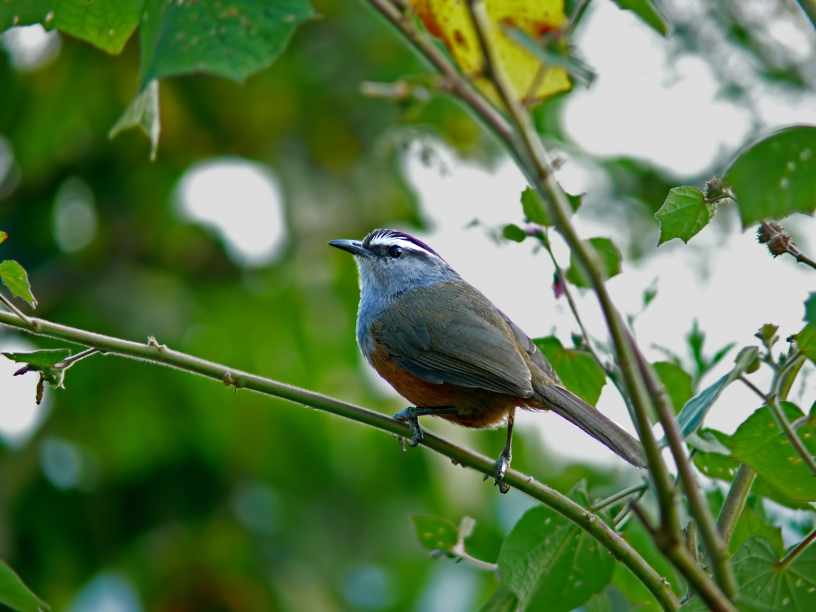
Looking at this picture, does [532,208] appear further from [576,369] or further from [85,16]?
[85,16]

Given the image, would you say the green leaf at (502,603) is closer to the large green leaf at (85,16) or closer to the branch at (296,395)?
the branch at (296,395)

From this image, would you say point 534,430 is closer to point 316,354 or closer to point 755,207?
point 316,354

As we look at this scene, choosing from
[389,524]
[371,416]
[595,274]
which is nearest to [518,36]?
[595,274]

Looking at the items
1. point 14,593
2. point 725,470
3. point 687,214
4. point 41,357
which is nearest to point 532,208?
point 687,214

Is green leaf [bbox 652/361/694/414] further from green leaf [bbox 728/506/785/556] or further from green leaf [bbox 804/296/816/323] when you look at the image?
green leaf [bbox 804/296/816/323]

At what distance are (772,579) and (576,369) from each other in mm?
1010

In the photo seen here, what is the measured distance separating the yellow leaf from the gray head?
3.14 meters

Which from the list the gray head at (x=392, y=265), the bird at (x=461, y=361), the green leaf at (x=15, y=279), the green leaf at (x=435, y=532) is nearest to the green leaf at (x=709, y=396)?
the green leaf at (x=435, y=532)

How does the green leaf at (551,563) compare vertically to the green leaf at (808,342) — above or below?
below

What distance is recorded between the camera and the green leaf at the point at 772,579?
197 centimetres

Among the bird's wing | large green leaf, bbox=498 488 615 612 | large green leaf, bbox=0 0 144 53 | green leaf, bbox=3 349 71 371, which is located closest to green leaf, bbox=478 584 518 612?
large green leaf, bbox=498 488 615 612

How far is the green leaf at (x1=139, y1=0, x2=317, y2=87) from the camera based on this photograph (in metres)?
1.56

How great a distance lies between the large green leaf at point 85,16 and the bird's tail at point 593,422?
2.05 meters

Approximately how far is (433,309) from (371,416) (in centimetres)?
225
